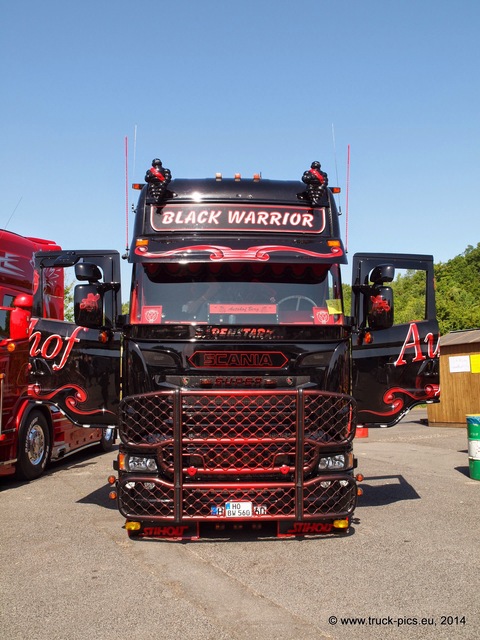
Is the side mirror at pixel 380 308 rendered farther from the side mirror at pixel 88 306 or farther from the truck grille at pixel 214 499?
the side mirror at pixel 88 306

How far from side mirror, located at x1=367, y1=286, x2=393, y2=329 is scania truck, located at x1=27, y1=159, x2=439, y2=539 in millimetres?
15

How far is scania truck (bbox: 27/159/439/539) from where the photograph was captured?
19.9 ft

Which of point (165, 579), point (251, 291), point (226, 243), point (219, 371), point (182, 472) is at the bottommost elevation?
point (165, 579)

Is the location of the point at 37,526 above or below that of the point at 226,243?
below

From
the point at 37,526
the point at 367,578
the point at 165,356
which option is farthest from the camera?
the point at 37,526

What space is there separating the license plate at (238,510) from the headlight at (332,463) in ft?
2.56

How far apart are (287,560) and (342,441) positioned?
119 cm

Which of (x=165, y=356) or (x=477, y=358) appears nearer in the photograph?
(x=165, y=356)

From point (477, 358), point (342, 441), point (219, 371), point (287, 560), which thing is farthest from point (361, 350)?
point (477, 358)

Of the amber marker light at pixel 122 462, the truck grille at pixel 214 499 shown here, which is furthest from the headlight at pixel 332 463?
the amber marker light at pixel 122 462

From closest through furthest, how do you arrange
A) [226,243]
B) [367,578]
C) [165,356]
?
[367,578], [165,356], [226,243]

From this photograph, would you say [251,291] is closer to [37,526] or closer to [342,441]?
[342,441]

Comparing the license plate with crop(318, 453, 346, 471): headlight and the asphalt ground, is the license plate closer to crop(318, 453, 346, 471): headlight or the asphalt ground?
the asphalt ground

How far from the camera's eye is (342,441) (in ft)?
20.5
